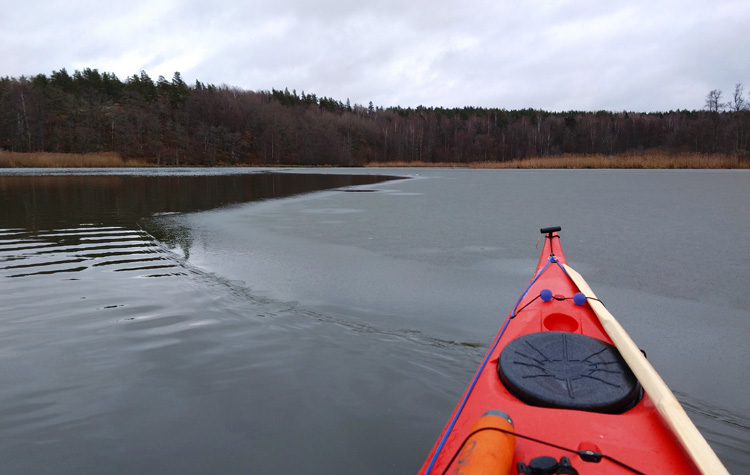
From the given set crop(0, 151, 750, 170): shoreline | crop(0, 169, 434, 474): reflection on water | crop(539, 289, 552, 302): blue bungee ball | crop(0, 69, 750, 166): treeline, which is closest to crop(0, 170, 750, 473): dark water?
crop(0, 169, 434, 474): reflection on water

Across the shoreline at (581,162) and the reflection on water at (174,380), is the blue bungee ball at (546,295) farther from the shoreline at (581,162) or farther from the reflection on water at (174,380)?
the shoreline at (581,162)

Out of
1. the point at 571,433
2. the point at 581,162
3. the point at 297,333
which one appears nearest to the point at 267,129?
the point at 581,162

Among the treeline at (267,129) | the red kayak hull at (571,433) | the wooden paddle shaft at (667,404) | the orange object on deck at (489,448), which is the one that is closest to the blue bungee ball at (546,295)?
the wooden paddle shaft at (667,404)

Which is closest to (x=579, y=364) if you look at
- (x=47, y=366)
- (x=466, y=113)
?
(x=47, y=366)

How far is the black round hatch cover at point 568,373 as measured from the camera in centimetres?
194

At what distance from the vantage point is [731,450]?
231cm

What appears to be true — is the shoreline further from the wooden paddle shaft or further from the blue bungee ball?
the wooden paddle shaft

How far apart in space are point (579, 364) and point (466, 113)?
10511 centimetres

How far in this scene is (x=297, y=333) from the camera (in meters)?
3.90

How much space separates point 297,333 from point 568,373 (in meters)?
2.32

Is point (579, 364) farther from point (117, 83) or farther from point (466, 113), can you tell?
point (466, 113)

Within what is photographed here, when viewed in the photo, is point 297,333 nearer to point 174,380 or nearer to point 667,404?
point 174,380

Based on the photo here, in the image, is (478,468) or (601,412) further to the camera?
(601,412)

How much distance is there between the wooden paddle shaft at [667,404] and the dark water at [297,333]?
662mm
